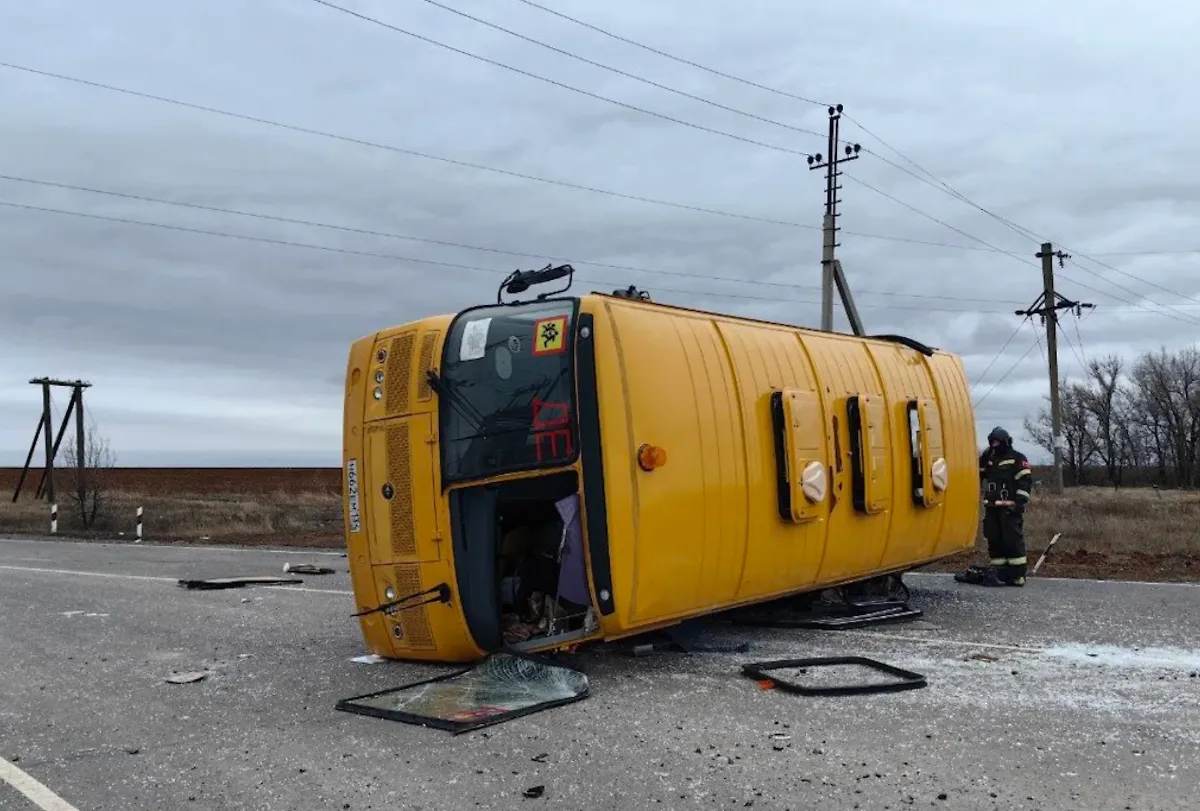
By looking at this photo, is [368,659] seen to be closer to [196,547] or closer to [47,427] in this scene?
[196,547]

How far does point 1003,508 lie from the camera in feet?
33.6

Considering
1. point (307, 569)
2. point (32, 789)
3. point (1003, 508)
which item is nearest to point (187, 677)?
point (32, 789)

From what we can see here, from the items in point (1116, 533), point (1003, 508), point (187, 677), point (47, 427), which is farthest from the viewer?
point (47, 427)

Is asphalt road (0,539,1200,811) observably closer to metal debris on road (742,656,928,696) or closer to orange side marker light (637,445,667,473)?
metal debris on road (742,656,928,696)

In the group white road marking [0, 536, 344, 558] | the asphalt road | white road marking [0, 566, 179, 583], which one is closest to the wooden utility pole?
white road marking [0, 536, 344, 558]

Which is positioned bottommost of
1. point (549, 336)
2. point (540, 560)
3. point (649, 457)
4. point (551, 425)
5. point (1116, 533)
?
point (1116, 533)

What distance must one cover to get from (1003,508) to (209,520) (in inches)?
818

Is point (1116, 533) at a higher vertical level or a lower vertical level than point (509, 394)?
lower

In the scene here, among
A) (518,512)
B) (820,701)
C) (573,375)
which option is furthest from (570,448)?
(820,701)

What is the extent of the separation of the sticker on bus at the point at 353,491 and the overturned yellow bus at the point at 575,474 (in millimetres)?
14

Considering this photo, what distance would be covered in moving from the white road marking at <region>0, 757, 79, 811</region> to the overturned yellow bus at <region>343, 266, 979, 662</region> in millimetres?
2367

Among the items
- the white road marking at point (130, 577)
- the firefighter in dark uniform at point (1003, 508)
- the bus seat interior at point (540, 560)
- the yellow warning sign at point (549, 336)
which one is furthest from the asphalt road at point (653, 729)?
the white road marking at point (130, 577)

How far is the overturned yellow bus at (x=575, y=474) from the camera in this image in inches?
227

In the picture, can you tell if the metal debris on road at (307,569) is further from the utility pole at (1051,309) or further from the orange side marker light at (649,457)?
the utility pole at (1051,309)
